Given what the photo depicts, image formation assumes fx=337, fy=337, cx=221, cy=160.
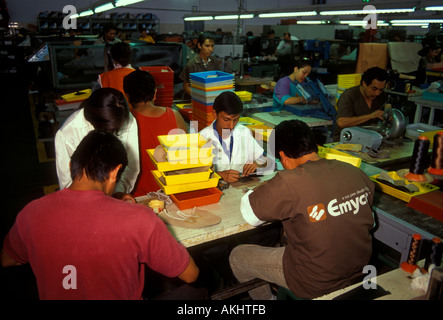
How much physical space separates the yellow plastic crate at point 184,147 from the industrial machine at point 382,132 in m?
1.57

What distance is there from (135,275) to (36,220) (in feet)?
1.43

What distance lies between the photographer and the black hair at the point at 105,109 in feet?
6.59

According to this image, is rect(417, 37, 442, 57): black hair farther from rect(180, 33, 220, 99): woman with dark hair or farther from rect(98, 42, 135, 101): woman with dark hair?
rect(98, 42, 135, 101): woman with dark hair

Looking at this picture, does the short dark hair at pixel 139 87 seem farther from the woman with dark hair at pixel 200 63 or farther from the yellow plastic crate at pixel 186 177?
the woman with dark hair at pixel 200 63

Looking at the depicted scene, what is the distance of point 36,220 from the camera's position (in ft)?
4.12

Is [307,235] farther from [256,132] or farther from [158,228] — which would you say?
[256,132]

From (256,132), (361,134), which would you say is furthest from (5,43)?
(361,134)

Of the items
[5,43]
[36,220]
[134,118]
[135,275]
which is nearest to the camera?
[36,220]

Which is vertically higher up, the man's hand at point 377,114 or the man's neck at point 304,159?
the man's neck at point 304,159

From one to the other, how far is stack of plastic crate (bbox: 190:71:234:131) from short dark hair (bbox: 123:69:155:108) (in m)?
0.87

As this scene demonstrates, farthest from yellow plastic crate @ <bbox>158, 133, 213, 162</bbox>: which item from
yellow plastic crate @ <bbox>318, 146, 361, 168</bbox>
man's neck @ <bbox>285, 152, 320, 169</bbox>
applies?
yellow plastic crate @ <bbox>318, 146, 361, 168</bbox>

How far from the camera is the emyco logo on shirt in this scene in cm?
164

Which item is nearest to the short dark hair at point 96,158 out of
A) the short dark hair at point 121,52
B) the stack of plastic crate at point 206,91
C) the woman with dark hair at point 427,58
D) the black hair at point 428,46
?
the stack of plastic crate at point 206,91

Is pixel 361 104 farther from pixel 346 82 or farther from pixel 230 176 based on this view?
pixel 230 176
